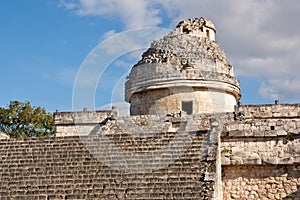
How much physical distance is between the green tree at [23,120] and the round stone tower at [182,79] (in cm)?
1008

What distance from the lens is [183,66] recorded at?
1705 cm

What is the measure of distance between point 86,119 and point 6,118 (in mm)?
11263

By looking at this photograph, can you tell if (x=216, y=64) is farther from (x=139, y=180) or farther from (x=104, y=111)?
(x=139, y=180)

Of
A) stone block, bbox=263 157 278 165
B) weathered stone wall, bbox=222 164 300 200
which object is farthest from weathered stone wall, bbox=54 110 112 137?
stone block, bbox=263 157 278 165

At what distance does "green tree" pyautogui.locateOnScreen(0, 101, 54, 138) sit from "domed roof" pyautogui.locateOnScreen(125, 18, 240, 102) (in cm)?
1004

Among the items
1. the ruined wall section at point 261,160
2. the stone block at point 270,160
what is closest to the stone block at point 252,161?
the ruined wall section at point 261,160

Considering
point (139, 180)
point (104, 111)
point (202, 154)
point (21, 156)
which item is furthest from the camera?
point (104, 111)

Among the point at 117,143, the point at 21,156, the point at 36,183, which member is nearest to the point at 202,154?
the point at 117,143

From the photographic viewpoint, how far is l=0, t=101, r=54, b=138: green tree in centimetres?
2608

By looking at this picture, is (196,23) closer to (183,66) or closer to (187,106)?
(183,66)

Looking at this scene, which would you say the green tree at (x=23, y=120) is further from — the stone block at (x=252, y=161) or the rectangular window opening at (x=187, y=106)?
the stone block at (x=252, y=161)

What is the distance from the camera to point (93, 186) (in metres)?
10.7

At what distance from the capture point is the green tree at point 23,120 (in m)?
26.1

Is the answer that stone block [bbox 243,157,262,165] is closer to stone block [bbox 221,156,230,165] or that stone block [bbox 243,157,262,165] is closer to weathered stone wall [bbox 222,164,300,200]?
weathered stone wall [bbox 222,164,300,200]
